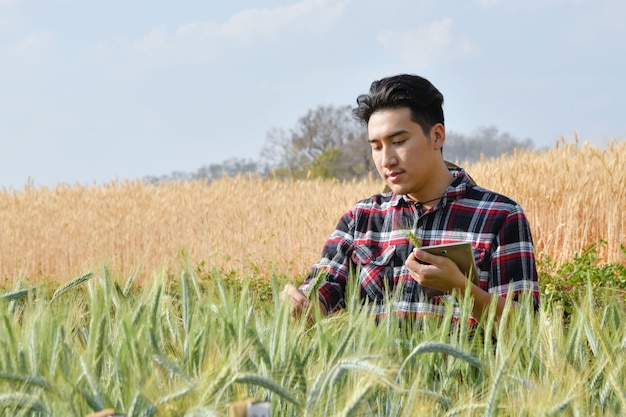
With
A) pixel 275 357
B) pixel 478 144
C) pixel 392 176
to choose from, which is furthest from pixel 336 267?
pixel 478 144

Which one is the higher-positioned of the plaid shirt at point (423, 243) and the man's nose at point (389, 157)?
the man's nose at point (389, 157)

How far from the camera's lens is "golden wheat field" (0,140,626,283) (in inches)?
257

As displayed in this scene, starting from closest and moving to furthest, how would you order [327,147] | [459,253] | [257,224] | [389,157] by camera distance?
[459,253], [389,157], [257,224], [327,147]

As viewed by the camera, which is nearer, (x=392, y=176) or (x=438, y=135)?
(x=392, y=176)

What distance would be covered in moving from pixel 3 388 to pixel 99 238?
662 centimetres

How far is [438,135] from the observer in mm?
2715

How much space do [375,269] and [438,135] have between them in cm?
49

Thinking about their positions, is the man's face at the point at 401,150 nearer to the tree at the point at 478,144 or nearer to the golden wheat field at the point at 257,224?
the golden wheat field at the point at 257,224

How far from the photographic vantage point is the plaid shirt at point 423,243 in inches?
102

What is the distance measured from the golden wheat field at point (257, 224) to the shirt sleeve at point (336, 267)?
2298 millimetres

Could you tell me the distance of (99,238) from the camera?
309 inches

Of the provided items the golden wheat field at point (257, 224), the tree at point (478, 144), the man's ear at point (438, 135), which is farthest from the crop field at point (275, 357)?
the tree at point (478, 144)

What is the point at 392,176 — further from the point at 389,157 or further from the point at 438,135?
the point at 438,135

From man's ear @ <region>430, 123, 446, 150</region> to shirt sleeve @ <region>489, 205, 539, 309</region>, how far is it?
33cm
